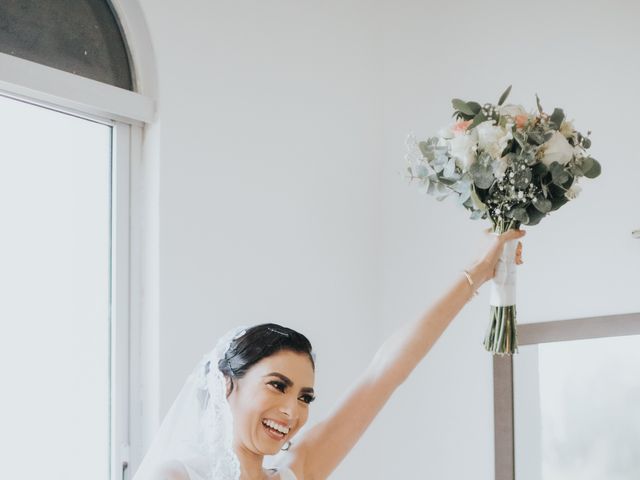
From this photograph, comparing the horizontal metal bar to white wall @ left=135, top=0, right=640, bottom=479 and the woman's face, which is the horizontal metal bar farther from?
the woman's face

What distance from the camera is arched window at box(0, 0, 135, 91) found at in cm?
298

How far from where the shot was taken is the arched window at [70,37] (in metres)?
2.98

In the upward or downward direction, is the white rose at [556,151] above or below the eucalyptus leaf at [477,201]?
above

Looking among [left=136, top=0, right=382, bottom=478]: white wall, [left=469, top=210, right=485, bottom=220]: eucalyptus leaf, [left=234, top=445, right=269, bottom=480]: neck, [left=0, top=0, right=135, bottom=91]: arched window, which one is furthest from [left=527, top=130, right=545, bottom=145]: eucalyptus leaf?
[left=0, top=0, right=135, bottom=91]: arched window

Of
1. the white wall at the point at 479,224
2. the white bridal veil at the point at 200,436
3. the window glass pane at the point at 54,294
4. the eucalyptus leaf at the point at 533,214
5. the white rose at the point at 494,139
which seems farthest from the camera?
the white wall at the point at 479,224

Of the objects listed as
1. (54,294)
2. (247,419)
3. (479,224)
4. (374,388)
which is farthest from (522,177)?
(54,294)

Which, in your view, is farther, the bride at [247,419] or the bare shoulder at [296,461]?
the bare shoulder at [296,461]

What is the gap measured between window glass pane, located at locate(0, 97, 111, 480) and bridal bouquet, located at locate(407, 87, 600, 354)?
1.10 meters

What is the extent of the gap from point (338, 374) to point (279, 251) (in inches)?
23.1

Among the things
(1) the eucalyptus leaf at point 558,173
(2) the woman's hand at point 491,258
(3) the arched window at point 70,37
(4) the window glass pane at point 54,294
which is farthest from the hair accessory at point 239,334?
(3) the arched window at point 70,37

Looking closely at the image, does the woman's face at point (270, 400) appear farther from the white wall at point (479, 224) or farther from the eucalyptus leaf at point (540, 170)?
the white wall at point (479, 224)

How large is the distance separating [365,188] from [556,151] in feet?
5.64

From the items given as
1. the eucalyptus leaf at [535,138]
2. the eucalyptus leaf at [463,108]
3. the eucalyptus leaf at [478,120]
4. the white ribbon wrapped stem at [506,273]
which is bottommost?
the white ribbon wrapped stem at [506,273]

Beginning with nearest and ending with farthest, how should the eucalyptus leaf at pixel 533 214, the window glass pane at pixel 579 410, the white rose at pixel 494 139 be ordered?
1. the white rose at pixel 494 139
2. the eucalyptus leaf at pixel 533 214
3. the window glass pane at pixel 579 410
